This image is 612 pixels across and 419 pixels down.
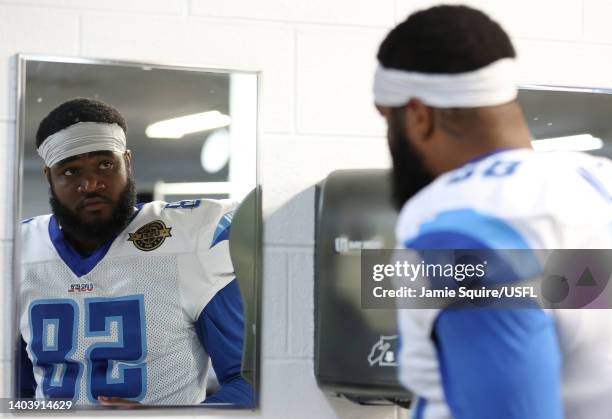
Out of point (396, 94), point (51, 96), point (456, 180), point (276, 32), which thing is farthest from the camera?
point (276, 32)

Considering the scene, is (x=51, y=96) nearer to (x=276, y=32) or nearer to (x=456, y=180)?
(x=276, y=32)

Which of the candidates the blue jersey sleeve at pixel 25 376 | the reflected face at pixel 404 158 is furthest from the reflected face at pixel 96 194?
the reflected face at pixel 404 158

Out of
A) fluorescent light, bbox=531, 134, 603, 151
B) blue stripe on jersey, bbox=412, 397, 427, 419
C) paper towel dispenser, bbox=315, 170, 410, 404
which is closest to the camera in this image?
blue stripe on jersey, bbox=412, 397, 427, 419

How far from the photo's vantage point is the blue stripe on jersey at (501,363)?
104 cm

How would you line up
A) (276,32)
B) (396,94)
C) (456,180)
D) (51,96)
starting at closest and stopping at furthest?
(456,180)
(396,94)
(51,96)
(276,32)

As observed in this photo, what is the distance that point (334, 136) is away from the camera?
6.86 ft

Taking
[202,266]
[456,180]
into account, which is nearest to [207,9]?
[202,266]

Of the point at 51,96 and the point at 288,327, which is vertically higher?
the point at 51,96

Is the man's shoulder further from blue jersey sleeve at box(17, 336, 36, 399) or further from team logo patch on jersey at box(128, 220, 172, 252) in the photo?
blue jersey sleeve at box(17, 336, 36, 399)

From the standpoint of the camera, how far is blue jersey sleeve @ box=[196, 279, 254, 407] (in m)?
1.98

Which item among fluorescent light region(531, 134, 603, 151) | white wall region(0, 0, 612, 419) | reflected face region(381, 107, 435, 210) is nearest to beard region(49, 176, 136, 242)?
white wall region(0, 0, 612, 419)

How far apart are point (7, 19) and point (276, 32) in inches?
22.6

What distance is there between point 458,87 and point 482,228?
28 cm

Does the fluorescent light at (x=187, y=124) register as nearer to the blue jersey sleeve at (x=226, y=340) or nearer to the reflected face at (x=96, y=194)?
the reflected face at (x=96, y=194)
